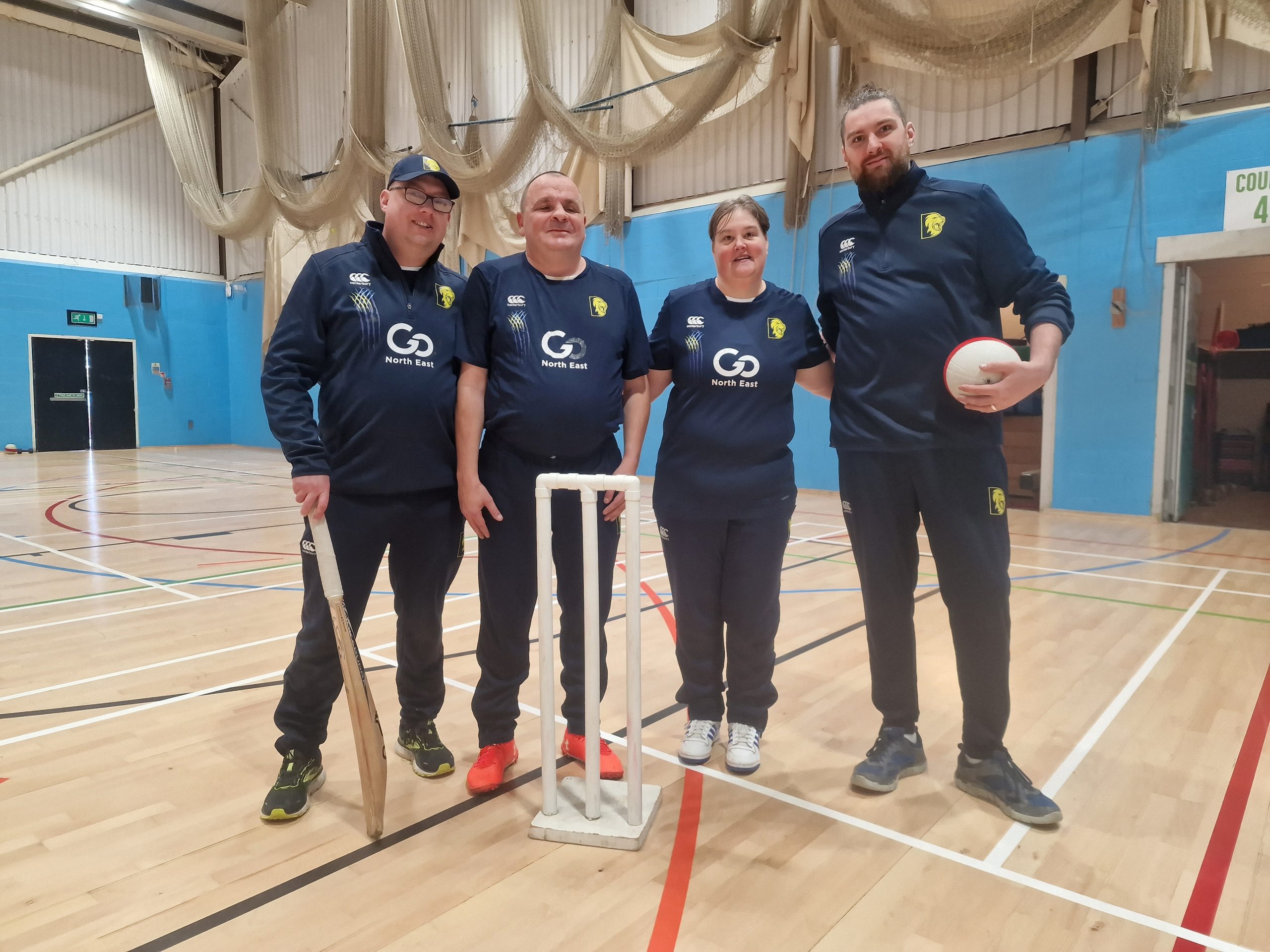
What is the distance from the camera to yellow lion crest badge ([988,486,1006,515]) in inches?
83.8

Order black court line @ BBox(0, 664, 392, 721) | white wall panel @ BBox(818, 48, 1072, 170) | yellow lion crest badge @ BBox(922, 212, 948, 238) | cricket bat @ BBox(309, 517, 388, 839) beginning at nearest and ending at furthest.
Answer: cricket bat @ BBox(309, 517, 388, 839)
yellow lion crest badge @ BBox(922, 212, 948, 238)
black court line @ BBox(0, 664, 392, 721)
white wall panel @ BBox(818, 48, 1072, 170)

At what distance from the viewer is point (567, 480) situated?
6.27 feet

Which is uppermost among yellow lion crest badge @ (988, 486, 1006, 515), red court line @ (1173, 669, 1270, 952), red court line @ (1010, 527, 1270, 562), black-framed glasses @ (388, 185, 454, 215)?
black-framed glasses @ (388, 185, 454, 215)

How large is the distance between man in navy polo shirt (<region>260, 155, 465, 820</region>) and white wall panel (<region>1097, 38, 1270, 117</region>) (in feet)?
21.8

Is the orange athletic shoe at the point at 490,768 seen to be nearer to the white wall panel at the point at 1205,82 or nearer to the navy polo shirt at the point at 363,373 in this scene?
the navy polo shirt at the point at 363,373

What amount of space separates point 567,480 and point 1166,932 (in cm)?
153

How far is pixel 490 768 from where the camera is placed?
2.27m

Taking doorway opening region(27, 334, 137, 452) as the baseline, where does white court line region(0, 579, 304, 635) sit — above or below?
below

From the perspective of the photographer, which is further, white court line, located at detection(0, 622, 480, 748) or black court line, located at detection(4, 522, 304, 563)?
black court line, located at detection(4, 522, 304, 563)

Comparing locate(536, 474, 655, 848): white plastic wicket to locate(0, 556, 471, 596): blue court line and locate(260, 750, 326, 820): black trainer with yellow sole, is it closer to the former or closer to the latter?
locate(260, 750, 326, 820): black trainer with yellow sole

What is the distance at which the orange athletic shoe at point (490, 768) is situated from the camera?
224 cm

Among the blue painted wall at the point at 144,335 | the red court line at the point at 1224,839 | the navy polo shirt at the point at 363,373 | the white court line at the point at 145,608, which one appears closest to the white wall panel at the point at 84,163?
the blue painted wall at the point at 144,335

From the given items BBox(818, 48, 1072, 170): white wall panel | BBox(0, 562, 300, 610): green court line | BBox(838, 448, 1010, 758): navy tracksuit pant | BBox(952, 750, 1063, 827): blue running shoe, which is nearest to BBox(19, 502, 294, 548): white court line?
BBox(0, 562, 300, 610): green court line

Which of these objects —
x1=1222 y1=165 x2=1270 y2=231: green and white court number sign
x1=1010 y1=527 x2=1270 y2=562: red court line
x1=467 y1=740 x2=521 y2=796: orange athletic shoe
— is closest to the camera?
x1=467 y1=740 x2=521 y2=796: orange athletic shoe
